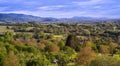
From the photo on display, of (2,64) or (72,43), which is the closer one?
(2,64)

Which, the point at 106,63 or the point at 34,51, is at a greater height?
the point at 106,63

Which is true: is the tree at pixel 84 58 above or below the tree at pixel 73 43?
above

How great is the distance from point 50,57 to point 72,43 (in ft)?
113

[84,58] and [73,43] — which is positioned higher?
[84,58]

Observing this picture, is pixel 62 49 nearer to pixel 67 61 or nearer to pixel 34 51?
pixel 34 51

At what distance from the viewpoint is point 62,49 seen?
112375mm

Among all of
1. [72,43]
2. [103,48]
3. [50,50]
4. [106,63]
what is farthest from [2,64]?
[72,43]

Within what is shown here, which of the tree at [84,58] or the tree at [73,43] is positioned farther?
the tree at [73,43]

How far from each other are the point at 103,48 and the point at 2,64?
46049 millimetres

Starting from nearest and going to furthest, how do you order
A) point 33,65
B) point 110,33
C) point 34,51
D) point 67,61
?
point 33,65 → point 67,61 → point 34,51 → point 110,33

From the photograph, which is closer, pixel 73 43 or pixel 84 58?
pixel 84 58

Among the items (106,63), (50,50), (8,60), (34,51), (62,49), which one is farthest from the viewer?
(62,49)

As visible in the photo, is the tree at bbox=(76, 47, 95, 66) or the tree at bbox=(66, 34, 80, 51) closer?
the tree at bbox=(76, 47, 95, 66)

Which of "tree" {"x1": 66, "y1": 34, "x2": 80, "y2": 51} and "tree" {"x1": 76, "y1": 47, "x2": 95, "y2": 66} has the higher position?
"tree" {"x1": 76, "y1": 47, "x2": 95, "y2": 66}
